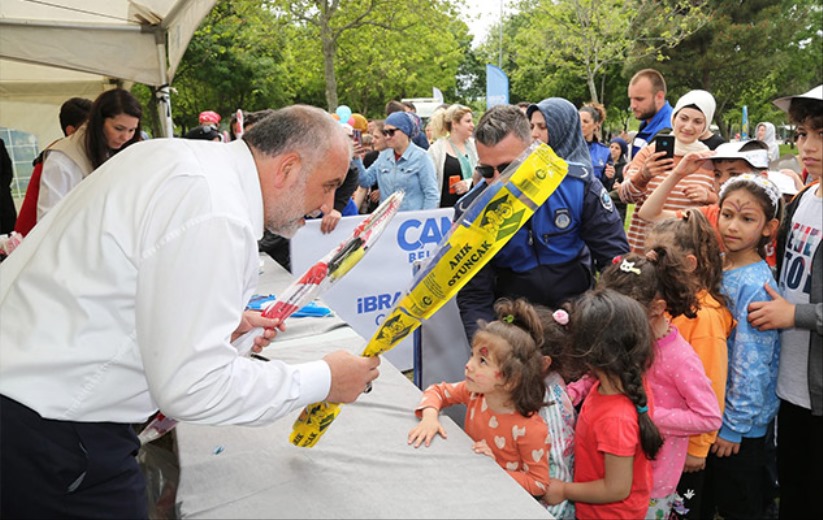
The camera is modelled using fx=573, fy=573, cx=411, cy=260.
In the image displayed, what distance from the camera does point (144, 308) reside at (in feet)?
4.15

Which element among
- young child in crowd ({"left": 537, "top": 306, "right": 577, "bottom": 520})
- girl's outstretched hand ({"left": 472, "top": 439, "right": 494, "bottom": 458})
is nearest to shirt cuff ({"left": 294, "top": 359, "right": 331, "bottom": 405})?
girl's outstretched hand ({"left": 472, "top": 439, "right": 494, "bottom": 458})

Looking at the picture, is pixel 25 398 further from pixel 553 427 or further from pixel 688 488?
pixel 688 488

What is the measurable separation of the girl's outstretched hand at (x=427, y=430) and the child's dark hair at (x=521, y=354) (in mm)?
261

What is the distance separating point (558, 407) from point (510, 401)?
20cm

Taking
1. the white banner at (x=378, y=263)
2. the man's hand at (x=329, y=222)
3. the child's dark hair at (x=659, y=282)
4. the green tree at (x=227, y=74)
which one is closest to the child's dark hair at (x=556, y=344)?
the child's dark hair at (x=659, y=282)

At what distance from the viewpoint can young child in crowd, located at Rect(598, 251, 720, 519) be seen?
1955 mm

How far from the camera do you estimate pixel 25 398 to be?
4.33 feet

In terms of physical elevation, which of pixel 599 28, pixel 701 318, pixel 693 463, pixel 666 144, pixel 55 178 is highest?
pixel 599 28

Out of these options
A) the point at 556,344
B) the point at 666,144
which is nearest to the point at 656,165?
the point at 666,144

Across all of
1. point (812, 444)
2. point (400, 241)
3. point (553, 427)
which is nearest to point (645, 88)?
point (400, 241)

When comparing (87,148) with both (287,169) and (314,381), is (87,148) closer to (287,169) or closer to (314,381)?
(287,169)

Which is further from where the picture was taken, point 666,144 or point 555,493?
point 666,144

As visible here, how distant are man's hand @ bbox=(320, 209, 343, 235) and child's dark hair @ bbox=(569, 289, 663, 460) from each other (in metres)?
2.61

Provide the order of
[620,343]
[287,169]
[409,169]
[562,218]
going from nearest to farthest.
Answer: [287,169]
[620,343]
[562,218]
[409,169]
